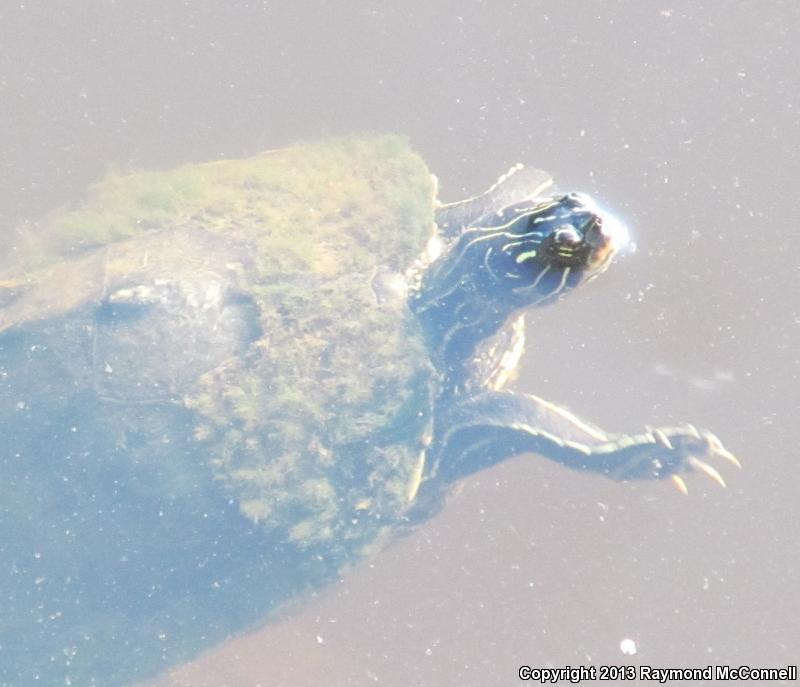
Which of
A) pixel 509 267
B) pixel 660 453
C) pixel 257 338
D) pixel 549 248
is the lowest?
pixel 660 453

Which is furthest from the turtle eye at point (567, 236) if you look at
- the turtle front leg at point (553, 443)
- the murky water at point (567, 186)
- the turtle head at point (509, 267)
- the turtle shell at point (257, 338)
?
the murky water at point (567, 186)

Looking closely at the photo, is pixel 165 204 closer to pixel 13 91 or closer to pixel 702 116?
pixel 13 91

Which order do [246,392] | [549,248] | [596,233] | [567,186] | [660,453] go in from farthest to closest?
[567,186] → [660,453] → [246,392] → [549,248] → [596,233]

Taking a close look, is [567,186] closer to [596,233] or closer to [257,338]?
[596,233]

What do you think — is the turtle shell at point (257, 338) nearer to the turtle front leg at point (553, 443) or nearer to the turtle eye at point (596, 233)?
the turtle front leg at point (553, 443)

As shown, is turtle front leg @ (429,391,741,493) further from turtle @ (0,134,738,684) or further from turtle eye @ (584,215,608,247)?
turtle eye @ (584,215,608,247)

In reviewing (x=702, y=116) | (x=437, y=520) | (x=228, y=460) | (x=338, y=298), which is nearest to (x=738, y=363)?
(x=702, y=116)

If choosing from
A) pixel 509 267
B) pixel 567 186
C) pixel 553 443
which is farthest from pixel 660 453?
pixel 567 186
